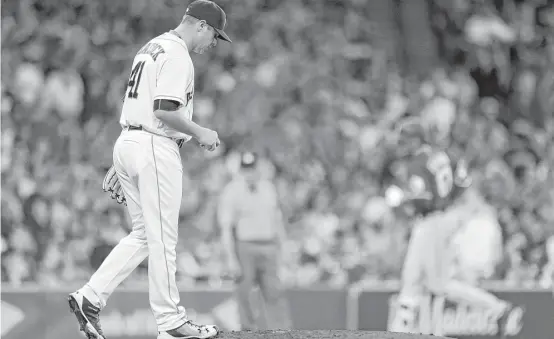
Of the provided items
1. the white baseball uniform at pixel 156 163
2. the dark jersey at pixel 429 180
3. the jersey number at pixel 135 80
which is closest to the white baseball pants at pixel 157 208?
the white baseball uniform at pixel 156 163

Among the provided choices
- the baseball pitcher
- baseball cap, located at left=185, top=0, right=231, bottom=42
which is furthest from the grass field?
baseball cap, located at left=185, top=0, right=231, bottom=42

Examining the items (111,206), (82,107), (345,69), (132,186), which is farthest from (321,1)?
(132,186)

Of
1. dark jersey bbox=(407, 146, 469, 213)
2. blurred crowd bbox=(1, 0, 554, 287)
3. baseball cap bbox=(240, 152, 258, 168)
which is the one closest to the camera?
dark jersey bbox=(407, 146, 469, 213)

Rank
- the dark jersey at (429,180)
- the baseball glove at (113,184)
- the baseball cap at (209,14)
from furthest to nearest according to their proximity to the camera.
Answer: the dark jersey at (429,180) → the baseball glove at (113,184) → the baseball cap at (209,14)

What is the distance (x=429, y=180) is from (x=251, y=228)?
7.41 feet

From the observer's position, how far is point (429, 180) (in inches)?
310

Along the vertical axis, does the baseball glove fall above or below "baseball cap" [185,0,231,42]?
below

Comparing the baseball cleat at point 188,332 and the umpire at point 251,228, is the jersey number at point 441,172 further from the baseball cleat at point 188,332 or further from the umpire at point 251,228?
the baseball cleat at point 188,332

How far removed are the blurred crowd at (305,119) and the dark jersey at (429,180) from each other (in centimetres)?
239

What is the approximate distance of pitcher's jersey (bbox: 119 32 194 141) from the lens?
175 inches

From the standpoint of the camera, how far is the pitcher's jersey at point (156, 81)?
4.45 metres

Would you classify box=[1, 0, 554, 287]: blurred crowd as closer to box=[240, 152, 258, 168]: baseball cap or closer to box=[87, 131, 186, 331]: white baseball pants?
box=[240, 152, 258, 168]: baseball cap

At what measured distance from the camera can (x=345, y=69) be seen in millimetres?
13102

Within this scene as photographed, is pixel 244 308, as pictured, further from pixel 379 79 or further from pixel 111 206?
pixel 379 79
